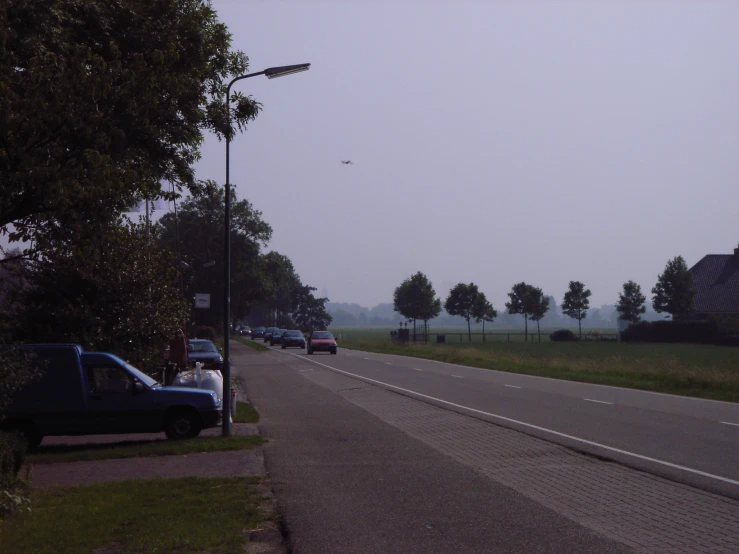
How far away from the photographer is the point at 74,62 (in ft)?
27.7

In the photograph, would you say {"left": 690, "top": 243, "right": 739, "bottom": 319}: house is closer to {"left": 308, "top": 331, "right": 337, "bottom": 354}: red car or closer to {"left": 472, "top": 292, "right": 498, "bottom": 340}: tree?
{"left": 472, "top": 292, "right": 498, "bottom": 340}: tree

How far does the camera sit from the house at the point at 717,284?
81569 mm

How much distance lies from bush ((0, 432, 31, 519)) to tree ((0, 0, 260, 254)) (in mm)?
2413

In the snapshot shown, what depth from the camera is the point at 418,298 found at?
9138 cm

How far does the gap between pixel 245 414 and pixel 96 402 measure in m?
4.44

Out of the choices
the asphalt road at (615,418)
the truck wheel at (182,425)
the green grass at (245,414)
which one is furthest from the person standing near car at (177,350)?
the truck wheel at (182,425)

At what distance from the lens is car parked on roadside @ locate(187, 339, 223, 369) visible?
29278mm

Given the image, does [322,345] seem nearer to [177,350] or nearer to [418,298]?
[177,350]

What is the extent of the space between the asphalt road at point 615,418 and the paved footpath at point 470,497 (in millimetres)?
656

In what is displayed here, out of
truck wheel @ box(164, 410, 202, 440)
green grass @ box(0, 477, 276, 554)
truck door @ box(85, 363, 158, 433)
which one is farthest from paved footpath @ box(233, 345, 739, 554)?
truck door @ box(85, 363, 158, 433)

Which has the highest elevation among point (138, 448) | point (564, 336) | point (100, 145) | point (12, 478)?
point (100, 145)

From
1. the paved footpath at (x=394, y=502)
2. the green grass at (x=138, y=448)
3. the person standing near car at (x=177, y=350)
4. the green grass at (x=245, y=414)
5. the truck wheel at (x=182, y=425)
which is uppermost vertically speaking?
the person standing near car at (x=177, y=350)

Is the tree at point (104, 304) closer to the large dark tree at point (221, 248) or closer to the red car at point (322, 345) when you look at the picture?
the red car at point (322, 345)

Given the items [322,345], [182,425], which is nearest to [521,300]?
[322,345]
